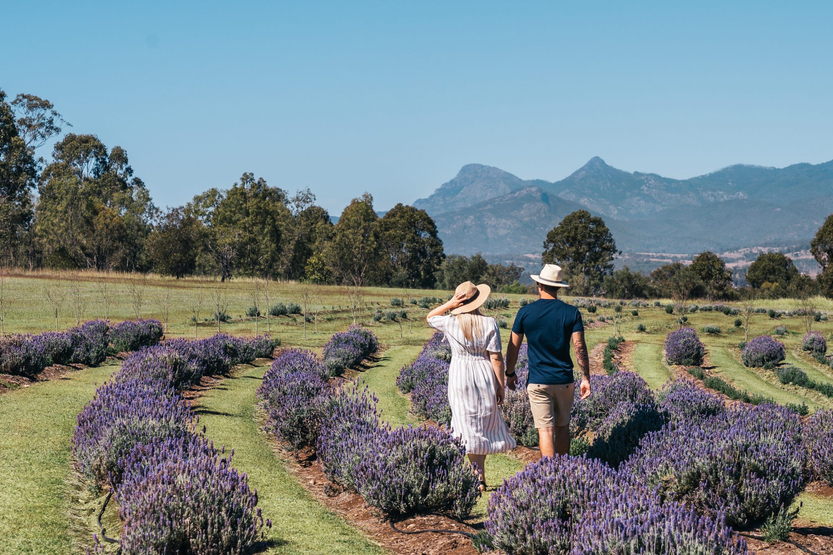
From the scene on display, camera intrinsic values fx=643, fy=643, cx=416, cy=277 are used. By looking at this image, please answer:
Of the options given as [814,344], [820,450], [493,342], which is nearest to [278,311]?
[814,344]

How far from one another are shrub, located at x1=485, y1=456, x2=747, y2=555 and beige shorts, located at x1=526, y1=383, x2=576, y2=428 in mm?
1141

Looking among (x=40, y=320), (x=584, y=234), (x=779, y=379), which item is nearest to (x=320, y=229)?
(x=584, y=234)

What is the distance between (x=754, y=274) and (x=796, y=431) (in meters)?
104

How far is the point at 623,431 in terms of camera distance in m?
8.67

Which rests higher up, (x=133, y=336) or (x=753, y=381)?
(x=133, y=336)

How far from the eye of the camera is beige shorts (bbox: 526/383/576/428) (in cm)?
720

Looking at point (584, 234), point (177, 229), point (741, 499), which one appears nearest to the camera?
point (741, 499)

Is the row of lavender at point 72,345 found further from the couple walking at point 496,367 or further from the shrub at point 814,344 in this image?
the shrub at point 814,344

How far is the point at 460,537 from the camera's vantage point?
6098 millimetres

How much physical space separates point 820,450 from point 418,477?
22.1 feet

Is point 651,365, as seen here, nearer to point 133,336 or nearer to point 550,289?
point 133,336

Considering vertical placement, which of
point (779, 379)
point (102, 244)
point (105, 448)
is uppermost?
point (102, 244)

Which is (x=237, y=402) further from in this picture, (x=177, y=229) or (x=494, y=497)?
(x=177, y=229)

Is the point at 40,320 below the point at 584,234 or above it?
below
